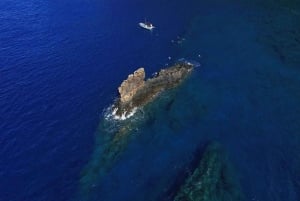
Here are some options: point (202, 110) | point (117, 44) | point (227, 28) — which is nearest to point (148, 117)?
point (202, 110)

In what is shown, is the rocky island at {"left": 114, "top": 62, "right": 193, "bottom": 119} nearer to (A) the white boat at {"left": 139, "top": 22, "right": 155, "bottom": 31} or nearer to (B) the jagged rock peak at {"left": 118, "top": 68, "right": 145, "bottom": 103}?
(B) the jagged rock peak at {"left": 118, "top": 68, "right": 145, "bottom": 103}

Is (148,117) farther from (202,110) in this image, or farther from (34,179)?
(34,179)

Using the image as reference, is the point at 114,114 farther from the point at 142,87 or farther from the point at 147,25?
the point at 147,25

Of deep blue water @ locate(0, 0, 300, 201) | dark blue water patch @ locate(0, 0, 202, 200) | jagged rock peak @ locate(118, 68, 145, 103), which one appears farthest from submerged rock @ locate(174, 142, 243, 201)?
jagged rock peak @ locate(118, 68, 145, 103)

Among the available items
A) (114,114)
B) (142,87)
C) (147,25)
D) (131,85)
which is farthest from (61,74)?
(147,25)

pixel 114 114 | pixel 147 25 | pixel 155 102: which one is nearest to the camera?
pixel 114 114

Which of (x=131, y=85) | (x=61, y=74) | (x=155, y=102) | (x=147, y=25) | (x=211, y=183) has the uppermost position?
(x=147, y=25)
